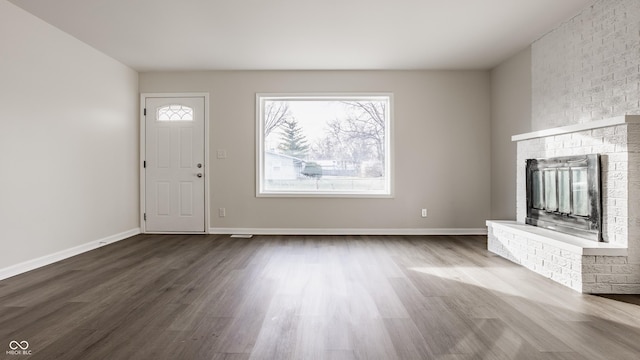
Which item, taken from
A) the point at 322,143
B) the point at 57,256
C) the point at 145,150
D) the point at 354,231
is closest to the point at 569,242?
the point at 354,231

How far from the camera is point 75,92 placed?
12.5 feet

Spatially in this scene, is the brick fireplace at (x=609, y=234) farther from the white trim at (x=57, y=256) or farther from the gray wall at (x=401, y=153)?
the white trim at (x=57, y=256)

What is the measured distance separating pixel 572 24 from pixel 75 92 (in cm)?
539

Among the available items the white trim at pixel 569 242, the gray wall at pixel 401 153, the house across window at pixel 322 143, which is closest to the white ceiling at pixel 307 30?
the gray wall at pixel 401 153

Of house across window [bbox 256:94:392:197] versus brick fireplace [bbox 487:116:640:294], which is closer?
brick fireplace [bbox 487:116:640:294]

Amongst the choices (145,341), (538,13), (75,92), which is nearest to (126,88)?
(75,92)

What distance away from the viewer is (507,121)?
15.0 ft

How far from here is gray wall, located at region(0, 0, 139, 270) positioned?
3018 millimetres

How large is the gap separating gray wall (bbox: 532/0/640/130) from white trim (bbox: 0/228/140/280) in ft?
17.9

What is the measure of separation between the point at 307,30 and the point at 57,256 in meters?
3.57

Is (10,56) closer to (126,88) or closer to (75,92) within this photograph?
(75,92)

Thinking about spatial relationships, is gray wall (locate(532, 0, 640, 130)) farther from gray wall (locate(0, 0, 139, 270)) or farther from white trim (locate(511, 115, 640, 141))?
gray wall (locate(0, 0, 139, 270))

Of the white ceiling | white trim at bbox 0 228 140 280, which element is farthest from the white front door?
the white ceiling

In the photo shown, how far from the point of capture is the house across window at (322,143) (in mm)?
5133
